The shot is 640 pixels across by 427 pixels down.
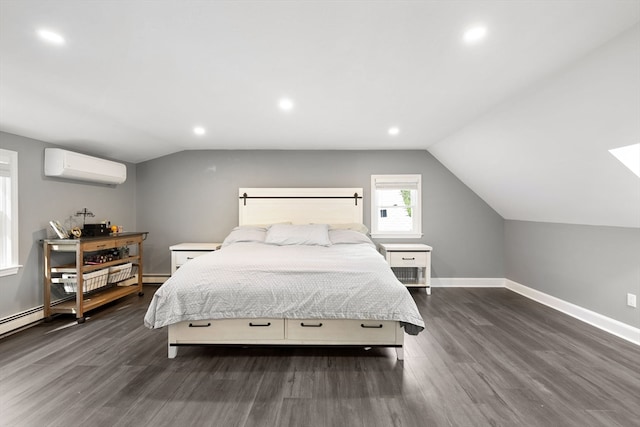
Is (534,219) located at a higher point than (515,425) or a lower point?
higher

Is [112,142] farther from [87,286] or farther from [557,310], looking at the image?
[557,310]

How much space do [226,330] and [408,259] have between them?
2.72 metres

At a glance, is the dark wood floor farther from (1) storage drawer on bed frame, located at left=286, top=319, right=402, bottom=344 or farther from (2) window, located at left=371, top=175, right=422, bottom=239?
(2) window, located at left=371, top=175, right=422, bottom=239

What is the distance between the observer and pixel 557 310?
331 centimetres

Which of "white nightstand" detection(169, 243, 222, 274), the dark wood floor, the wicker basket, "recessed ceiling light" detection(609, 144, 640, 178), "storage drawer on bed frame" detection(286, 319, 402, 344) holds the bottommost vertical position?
the dark wood floor

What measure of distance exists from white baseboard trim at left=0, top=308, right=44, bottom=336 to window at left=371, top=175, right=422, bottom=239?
13.8ft

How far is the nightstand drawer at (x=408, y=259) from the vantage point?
3992 mm

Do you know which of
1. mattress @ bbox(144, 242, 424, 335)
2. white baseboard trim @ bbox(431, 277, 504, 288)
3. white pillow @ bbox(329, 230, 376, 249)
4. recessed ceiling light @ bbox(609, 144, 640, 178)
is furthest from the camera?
white baseboard trim @ bbox(431, 277, 504, 288)

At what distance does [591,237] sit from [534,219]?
0.76 metres

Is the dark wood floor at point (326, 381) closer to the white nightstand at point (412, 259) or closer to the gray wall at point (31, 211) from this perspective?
the gray wall at point (31, 211)

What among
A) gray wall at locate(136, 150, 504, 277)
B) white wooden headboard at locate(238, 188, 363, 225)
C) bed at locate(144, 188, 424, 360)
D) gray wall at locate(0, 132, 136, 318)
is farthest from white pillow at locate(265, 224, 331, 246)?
gray wall at locate(0, 132, 136, 318)

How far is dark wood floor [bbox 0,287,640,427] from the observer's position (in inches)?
63.7

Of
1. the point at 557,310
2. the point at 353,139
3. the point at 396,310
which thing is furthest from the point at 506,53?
the point at 557,310

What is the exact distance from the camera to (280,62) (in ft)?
6.30
